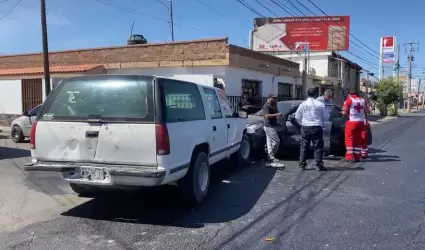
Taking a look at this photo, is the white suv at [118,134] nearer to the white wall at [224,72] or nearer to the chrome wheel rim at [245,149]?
the chrome wheel rim at [245,149]

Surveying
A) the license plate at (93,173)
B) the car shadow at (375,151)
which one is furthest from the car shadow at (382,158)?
the license plate at (93,173)

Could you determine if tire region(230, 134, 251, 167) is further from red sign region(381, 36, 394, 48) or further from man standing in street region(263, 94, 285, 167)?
red sign region(381, 36, 394, 48)

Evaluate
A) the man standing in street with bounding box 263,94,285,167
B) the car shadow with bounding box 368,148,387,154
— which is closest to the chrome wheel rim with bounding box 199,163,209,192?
the man standing in street with bounding box 263,94,285,167

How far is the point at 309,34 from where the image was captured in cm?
3584

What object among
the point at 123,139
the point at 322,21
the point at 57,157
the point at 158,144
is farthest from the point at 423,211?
the point at 322,21

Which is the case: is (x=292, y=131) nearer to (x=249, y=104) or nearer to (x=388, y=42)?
(x=249, y=104)

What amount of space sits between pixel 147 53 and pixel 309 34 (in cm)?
2158

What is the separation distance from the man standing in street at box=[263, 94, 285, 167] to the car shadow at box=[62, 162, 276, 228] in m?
1.94

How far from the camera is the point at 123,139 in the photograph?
4.88m

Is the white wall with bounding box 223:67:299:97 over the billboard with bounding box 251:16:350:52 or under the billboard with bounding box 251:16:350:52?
under

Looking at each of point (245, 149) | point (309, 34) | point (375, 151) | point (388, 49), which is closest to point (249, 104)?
point (375, 151)

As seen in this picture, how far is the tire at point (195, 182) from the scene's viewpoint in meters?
5.64

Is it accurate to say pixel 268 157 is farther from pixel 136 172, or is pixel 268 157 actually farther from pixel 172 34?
pixel 172 34

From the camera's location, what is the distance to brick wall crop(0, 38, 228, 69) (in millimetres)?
16859
